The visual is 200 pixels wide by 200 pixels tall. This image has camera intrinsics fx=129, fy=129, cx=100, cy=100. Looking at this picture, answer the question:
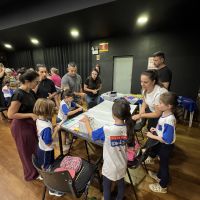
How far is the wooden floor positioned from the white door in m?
2.91

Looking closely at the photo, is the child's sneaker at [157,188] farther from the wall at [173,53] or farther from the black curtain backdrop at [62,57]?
the black curtain backdrop at [62,57]

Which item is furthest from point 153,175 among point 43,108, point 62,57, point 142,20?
point 62,57

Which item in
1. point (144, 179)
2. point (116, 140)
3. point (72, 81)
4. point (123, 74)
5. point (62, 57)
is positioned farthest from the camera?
point (62, 57)

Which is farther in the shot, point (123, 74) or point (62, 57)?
point (62, 57)

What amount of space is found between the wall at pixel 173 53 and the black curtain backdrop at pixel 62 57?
1378 mm

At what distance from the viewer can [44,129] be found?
1294mm

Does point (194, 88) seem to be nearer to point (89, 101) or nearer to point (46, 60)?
point (89, 101)

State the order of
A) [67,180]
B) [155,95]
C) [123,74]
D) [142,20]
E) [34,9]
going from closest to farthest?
[67,180] < [155,95] < [34,9] < [142,20] < [123,74]

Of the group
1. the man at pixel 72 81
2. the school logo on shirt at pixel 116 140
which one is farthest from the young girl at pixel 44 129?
the man at pixel 72 81

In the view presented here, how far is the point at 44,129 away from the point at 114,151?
28.4 inches

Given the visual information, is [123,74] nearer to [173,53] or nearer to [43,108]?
[173,53]

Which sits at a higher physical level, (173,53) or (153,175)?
(173,53)

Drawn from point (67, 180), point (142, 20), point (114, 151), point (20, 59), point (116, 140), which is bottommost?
point (67, 180)

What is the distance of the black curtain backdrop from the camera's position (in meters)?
5.61
